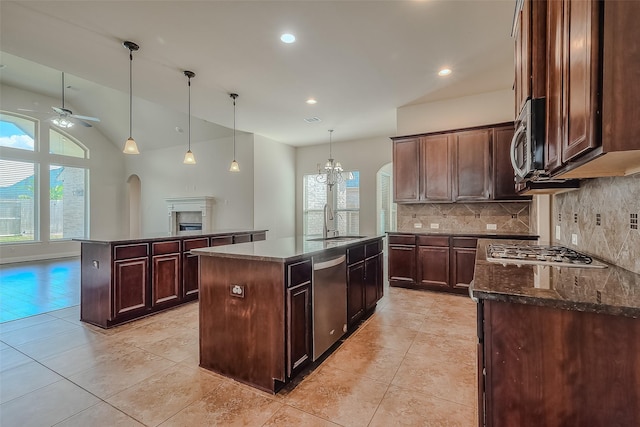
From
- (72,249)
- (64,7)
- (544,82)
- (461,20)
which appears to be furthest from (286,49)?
(72,249)

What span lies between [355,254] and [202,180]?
6056 millimetres

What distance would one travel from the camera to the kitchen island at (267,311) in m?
2.07

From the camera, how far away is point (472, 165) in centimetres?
456

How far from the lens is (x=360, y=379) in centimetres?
225

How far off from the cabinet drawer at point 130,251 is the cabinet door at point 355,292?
245 cm

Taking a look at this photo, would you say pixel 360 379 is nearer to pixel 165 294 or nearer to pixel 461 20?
pixel 165 294

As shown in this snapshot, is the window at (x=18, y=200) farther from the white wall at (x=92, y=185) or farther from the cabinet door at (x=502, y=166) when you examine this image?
the cabinet door at (x=502, y=166)

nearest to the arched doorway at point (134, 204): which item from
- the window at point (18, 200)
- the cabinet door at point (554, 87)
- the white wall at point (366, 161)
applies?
the window at point (18, 200)

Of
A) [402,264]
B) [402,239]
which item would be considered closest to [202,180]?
[402,239]

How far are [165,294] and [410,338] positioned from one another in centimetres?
300

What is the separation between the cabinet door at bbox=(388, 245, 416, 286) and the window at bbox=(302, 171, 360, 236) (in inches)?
93.1

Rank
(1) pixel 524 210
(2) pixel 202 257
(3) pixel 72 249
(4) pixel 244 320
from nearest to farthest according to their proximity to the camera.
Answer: (4) pixel 244 320 < (2) pixel 202 257 < (1) pixel 524 210 < (3) pixel 72 249

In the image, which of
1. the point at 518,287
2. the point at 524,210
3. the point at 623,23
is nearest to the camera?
the point at 623,23

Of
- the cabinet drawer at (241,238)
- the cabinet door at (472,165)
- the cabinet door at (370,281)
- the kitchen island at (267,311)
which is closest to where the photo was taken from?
the kitchen island at (267,311)
